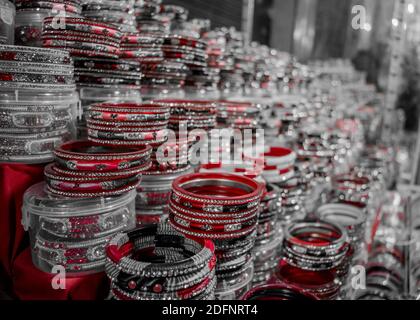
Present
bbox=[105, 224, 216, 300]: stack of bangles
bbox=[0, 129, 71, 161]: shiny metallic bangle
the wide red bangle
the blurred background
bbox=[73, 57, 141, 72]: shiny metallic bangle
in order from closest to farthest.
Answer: bbox=[105, 224, 216, 300]: stack of bangles < the wide red bangle < bbox=[0, 129, 71, 161]: shiny metallic bangle < bbox=[73, 57, 141, 72]: shiny metallic bangle < the blurred background

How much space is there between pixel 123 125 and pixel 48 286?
29.4 inches

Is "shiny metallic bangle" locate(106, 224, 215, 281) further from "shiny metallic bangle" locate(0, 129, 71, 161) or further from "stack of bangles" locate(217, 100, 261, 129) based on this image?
"stack of bangles" locate(217, 100, 261, 129)

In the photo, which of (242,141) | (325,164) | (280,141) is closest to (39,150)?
(242,141)

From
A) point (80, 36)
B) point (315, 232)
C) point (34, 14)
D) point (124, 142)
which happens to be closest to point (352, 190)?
point (315, 232)

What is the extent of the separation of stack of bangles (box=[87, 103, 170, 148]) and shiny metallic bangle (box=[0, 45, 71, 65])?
0.93 feet

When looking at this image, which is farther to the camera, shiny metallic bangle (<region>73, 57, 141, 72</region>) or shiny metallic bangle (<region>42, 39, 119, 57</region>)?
shiny metallic bangle (<region>73, 57, 141, 72</region>)

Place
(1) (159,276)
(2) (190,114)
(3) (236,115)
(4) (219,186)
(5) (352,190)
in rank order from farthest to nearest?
(5) (352,190) → (3) (236,115) → (2) (190,114) → (4) (219,186) → (1) (159,276)

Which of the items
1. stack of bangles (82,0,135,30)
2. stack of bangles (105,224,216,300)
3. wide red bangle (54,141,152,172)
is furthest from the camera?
stack of bangles (82,0,135,30)

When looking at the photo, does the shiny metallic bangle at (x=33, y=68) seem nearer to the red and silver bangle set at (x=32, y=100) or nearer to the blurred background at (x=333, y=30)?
the red and silver bangle set at (x=32, y=100)

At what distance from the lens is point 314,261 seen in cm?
187

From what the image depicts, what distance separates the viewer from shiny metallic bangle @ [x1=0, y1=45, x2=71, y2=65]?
1460 mm

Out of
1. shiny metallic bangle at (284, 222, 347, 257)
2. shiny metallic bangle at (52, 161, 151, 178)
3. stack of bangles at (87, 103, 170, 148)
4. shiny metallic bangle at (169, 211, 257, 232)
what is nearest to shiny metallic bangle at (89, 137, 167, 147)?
stack of bangles at (87, 103, 170, 148)

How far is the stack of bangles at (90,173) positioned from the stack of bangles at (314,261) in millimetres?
955

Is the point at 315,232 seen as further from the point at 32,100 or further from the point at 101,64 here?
the point at 32,100
